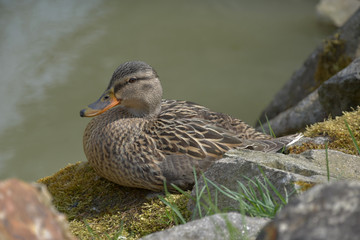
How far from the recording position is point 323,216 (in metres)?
1.53

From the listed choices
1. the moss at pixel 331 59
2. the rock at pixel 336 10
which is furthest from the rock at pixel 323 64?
the rock at pixel 336 10

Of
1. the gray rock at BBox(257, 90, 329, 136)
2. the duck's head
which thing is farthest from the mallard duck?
the gray rock at BBox(257, 90, 329, 136)

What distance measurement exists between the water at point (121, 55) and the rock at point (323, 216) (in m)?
7.73

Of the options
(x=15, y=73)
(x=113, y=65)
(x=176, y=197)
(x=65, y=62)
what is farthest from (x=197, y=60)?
(x=176, y=197)

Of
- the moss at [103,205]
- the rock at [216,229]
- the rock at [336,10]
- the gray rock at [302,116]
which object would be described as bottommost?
the gray rock at [302,116]

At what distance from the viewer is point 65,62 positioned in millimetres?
11367

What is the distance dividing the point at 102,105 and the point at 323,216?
10.9 ft

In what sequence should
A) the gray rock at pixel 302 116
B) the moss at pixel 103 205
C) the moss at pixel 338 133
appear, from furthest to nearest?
the gray rock at pixel 302 116 < the moss at pixel 338 133 < the moss at pixel 103 205

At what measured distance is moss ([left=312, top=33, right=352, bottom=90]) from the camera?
656cm

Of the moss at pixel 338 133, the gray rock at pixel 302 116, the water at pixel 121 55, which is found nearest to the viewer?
the moss at pixel 338 133

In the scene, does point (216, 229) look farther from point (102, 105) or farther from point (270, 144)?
point (102, 105)

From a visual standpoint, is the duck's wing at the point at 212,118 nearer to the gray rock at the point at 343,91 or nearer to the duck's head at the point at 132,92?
the duck's head at the point at 132,92

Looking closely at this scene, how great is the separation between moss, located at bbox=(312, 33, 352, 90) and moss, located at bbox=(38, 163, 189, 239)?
358 centimetres

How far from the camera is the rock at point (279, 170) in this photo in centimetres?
295
